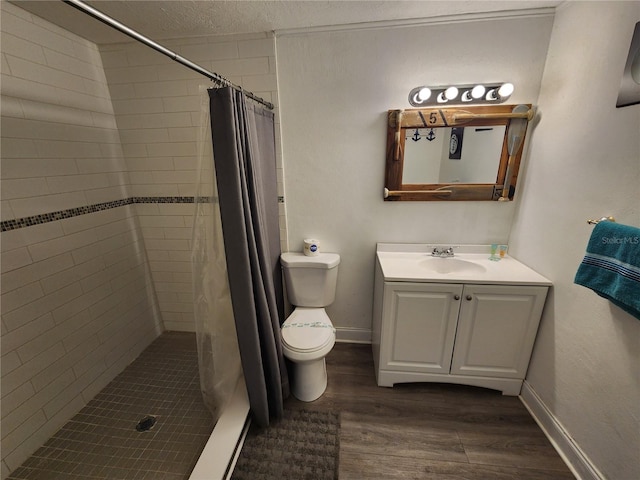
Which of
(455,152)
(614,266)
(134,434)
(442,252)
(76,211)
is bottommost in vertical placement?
(134,434)

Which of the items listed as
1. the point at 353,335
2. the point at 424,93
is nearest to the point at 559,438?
the point at 353,335

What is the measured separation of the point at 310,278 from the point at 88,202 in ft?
4.97

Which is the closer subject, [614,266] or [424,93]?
[614,266]

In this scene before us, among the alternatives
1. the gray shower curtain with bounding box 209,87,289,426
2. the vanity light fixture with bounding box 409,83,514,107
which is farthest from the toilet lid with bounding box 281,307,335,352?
the vanity light fixture with bounding box 409,83,514,107

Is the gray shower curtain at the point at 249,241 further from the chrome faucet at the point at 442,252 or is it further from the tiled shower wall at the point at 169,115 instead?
the chrome faucet at the point at 442,252

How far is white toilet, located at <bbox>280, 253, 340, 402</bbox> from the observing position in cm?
153

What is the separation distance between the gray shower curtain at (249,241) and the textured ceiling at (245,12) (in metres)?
0.50

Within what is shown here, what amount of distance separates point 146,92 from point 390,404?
2636 millimetres

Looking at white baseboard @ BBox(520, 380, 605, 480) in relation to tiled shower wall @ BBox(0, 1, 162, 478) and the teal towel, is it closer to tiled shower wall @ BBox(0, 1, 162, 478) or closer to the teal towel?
the teal towel

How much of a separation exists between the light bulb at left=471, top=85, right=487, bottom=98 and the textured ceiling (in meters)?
0.39

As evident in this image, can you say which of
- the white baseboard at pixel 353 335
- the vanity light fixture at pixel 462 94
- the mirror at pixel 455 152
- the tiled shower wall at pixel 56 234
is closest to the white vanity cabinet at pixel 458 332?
the white baseboard at pixel 353 335

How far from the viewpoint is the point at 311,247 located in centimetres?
190

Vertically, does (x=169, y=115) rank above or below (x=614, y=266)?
above

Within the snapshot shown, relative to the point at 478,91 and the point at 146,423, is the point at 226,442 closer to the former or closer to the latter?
the point at 146,423
